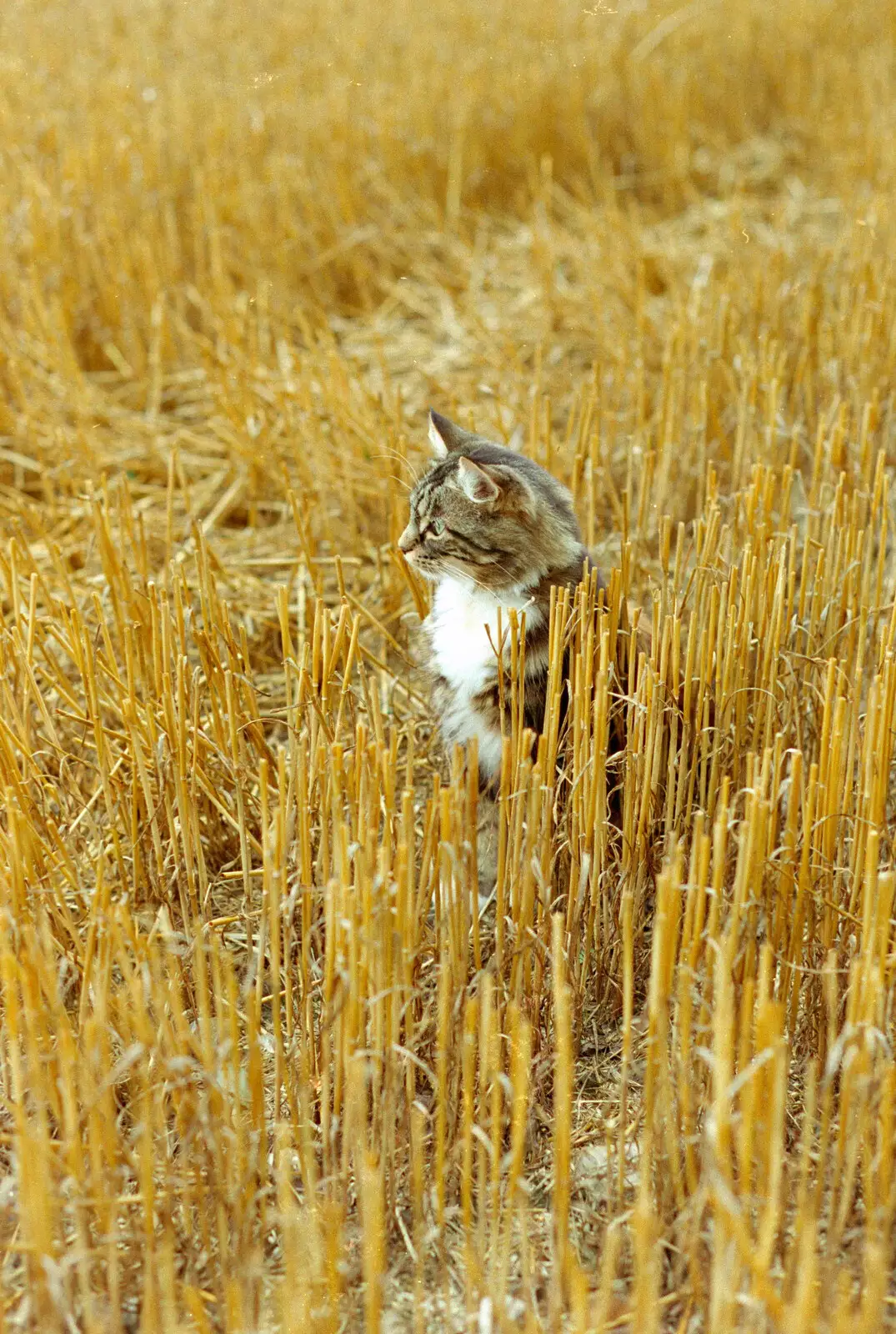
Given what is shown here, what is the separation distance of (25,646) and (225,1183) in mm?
997

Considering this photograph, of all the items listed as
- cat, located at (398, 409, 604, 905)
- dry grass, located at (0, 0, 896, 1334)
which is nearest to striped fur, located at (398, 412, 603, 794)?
cat, located at (398, 409, 604, 905)

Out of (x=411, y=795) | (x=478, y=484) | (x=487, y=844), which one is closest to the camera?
(x=411, y=795)

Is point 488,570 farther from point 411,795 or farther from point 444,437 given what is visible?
point 411,795

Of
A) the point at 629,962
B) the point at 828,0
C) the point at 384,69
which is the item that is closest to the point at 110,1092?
the point at 629,962

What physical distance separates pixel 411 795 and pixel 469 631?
591mm

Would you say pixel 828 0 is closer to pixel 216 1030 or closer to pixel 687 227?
pixel 687 227

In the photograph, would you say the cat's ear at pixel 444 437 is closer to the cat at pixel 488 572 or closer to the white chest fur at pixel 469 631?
the cat at pixel 488 572

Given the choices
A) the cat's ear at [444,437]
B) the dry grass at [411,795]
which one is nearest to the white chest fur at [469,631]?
the dry grass at [411,795]

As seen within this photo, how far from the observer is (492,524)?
6.70 ft

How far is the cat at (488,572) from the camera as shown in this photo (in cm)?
202

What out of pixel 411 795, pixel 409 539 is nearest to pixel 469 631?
pixel 409 539

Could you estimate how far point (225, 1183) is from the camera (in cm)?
146

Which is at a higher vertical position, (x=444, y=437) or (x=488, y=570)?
(x=444, y=437)

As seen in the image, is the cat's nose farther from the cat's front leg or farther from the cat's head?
the cat's front leg
